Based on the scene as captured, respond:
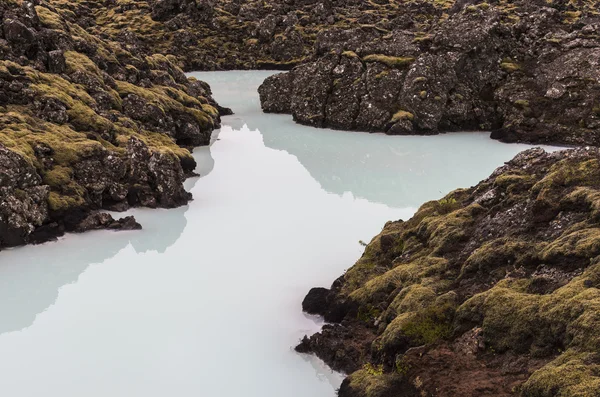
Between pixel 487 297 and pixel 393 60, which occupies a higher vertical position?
pixel 393 60

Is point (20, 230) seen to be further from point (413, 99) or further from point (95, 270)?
point (413, 99)

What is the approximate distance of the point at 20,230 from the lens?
921 inches

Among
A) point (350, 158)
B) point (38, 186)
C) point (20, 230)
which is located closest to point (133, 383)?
point (20, 230)

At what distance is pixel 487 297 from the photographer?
12961 mm

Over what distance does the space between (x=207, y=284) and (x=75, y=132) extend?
16.6 m

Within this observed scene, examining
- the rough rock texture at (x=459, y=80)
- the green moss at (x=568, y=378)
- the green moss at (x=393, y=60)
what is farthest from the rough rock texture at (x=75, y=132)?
the green moss at (x=568, y=378)

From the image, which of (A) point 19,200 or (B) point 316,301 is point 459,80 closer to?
(B) point 316,301

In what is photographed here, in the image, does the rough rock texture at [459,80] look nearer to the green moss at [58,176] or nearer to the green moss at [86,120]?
the green moss at [86,120]

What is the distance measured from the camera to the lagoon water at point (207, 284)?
14484 mm

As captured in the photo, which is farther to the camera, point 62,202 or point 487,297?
point 62,202

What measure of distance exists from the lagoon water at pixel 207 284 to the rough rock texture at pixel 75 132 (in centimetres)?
143

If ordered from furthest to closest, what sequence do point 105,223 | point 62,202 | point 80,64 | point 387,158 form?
point 80,64 → point 387,158 → point 105,223 → point 62,202

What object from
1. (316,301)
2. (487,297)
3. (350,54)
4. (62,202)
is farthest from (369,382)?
(350,54)

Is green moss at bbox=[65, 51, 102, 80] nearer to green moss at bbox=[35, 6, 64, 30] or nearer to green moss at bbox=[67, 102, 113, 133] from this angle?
green moss at bbox=[35, 6, 64, 30]
